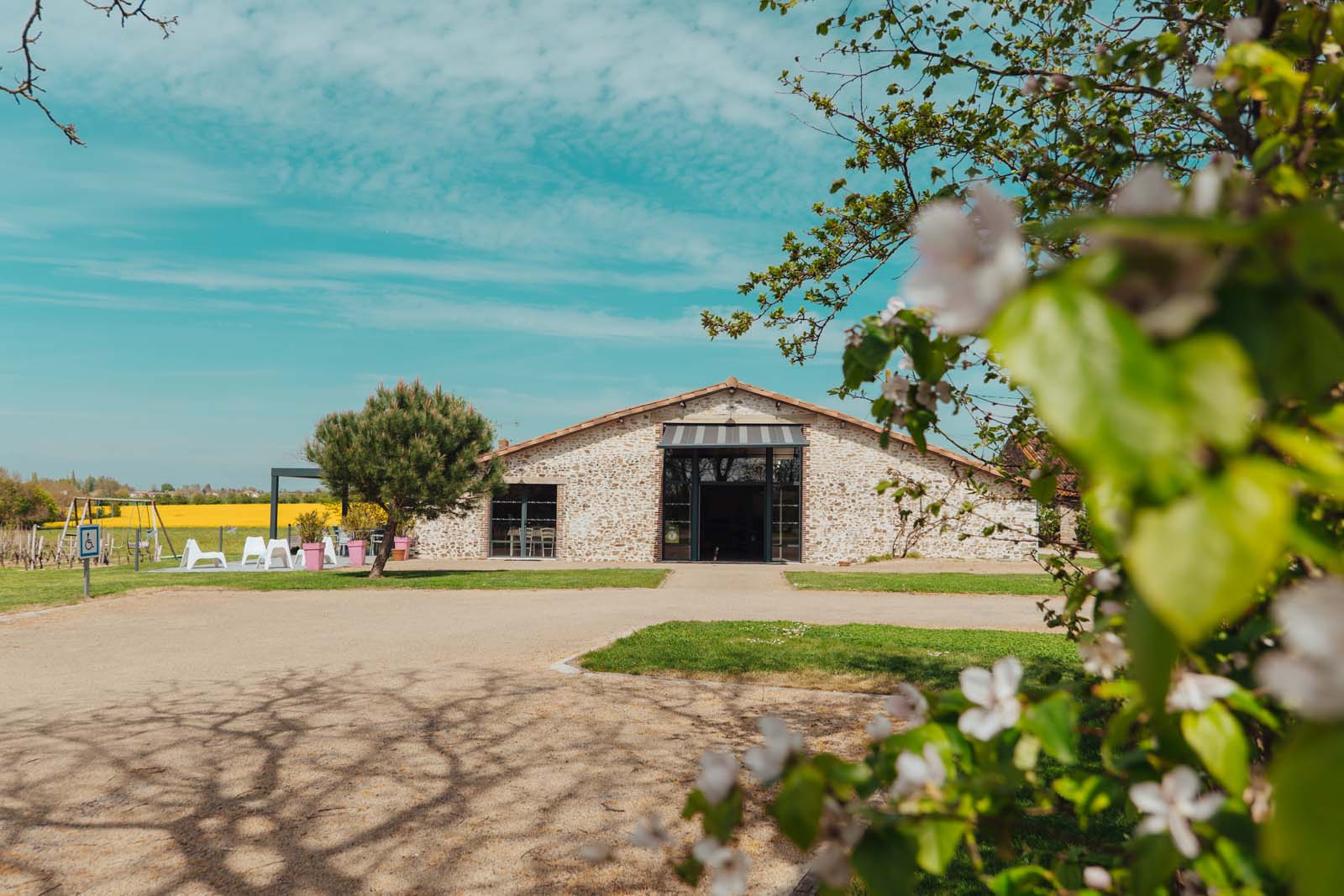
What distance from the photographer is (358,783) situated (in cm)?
409

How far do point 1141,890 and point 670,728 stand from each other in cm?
455

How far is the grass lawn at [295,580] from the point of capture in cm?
1452

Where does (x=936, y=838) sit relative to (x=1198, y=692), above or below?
below

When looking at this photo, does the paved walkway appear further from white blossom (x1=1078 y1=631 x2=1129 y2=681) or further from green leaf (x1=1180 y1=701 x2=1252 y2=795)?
green leaf (x1=1180 y1=701 x2=1252 y2=795)

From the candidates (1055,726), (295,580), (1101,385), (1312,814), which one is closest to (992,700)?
(1055,726)

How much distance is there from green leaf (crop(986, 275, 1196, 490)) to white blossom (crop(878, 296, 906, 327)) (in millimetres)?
779

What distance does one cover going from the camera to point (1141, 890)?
824 millimetres

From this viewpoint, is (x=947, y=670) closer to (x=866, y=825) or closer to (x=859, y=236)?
(x=859, y=236)

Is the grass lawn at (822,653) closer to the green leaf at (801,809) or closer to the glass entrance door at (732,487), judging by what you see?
the green leaf at (801,809)

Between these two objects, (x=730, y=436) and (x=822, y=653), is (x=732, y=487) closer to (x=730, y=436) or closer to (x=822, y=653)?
(x=730, y=436)

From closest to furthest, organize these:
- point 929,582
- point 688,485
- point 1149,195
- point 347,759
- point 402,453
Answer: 1. point 1149,195
2. point 347,759
3. point 929,582
4. point 402,453
5. point 688,485

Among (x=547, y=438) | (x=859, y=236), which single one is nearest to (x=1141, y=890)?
(x=859, y=236)

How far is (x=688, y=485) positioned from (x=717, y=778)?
23495 mm

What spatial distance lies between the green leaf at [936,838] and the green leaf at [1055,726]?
0.48 feet
